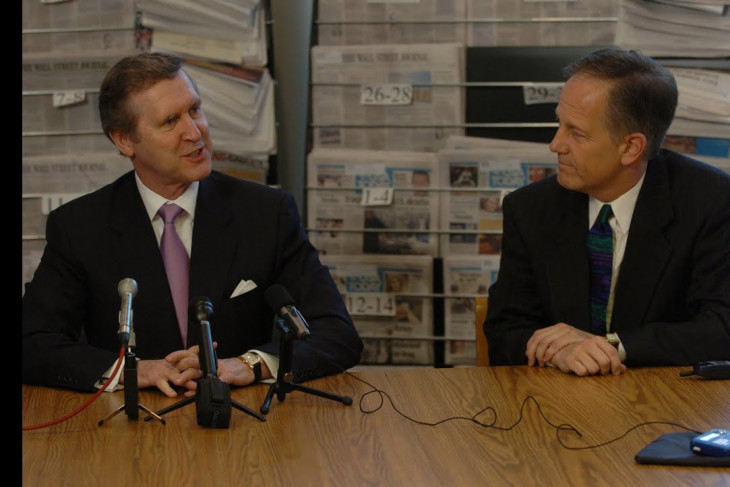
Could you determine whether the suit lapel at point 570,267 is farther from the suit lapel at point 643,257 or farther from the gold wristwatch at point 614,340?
the gold wristwatch at point 614,340

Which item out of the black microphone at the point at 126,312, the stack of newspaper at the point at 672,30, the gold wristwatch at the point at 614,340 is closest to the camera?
the black microphone at the point at 126,312

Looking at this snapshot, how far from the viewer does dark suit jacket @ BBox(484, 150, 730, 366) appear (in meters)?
2.39

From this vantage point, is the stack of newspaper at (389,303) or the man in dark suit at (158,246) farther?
the stack of newspaper at (389,303)

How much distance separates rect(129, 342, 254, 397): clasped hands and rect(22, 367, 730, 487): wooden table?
2 cm

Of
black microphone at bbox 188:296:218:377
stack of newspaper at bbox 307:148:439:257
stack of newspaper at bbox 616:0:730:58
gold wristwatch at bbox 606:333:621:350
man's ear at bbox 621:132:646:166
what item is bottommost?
gold wristwatch at bbox 606:333:621:350

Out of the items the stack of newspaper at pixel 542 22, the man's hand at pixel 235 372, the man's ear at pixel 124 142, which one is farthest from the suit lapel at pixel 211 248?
the stack of newspaper at pixel 542 22

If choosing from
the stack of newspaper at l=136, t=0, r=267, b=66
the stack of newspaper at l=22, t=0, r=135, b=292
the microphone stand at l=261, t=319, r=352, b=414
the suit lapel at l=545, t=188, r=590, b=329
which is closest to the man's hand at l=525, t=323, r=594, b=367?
the suit lapel at l=545, t=188, r=590, b=329

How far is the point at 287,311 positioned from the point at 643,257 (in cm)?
100

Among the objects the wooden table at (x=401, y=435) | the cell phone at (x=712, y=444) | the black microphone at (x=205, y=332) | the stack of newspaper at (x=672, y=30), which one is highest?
the stack of newspaper at (x=672, y=30)

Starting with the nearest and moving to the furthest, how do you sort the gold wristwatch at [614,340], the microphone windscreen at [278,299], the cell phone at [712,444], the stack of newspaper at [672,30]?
the cell phone at [712,444], the microphone windscreen at [278,299], the gold wristwatch at [614,340], the stack of newspaper at [672,30]

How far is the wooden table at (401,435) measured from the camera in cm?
156

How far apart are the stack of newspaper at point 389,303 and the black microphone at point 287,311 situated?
144cm

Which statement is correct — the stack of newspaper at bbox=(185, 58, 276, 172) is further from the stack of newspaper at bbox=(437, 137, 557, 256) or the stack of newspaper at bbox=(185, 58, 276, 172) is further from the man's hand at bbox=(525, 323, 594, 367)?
the man's hand at bbox=(525, 323, 594, 367)

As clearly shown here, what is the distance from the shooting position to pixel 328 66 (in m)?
3.18
